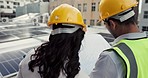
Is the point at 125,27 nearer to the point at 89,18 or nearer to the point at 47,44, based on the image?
the point at 47,44

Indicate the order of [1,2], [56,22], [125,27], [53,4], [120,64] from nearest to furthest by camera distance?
[120,64]
[125,27]
[56,22]
[53,4]
[1,2]

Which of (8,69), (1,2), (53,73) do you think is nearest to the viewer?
(53,73)

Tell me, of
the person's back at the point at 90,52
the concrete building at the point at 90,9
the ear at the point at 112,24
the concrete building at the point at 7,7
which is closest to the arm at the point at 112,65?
the ear at the point at 112,24

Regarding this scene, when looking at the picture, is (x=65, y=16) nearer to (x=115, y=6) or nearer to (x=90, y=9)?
(x=115, y=6)

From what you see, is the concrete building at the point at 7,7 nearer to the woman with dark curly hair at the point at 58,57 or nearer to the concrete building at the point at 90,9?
the concrete building at the point at 90,9

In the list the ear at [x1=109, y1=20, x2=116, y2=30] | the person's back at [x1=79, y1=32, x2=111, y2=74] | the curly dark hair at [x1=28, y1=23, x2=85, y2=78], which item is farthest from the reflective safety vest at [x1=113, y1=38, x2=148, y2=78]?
the person's back at [x1=79, y1=32, x2=111, y2=74]

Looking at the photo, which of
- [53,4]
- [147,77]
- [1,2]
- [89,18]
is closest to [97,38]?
[147,77]

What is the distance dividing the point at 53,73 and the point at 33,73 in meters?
0.19

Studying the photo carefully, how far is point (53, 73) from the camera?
4.84 feet

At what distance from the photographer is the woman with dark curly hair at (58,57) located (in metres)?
1.46

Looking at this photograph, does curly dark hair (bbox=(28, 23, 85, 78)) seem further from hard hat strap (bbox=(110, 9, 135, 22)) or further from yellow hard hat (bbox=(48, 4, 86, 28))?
hard hat strap (bbox=(110, 9, 135, 22))

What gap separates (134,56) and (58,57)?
62cm

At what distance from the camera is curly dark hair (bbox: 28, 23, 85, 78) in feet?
4.80

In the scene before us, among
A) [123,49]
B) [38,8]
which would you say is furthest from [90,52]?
[38,8]
